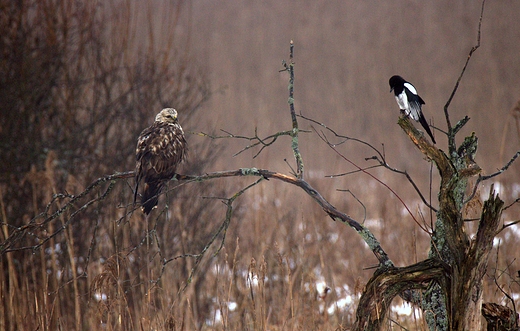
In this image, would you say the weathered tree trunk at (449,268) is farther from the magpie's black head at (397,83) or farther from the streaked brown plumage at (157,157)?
the streaked brown plumage at (157,157)

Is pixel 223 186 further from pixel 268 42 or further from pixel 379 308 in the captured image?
pixel 268 42

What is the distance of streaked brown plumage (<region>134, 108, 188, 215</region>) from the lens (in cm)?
253

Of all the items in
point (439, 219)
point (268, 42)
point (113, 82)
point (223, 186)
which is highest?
point (268, 42)

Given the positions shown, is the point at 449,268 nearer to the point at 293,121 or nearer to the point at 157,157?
the point at 293,121

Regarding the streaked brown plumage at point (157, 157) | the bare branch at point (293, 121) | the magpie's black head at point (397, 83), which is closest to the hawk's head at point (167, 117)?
the streaked brown plumage at point (157, 157)

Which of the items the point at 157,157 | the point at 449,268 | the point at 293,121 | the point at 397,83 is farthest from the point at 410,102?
the point at 157,157

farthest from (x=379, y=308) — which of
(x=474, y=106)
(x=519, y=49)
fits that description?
(x=519, y=49)

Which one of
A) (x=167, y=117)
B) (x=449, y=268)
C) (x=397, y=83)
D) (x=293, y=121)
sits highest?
(x=167, y=117)

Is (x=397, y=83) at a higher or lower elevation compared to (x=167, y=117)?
lower

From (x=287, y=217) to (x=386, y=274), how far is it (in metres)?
3.37

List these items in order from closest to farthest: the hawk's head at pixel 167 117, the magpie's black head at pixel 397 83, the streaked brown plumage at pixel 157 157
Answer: the magpie's black head at pixel 397 83
the streaked brown plumage at pixel 157 157
the hawk's head at pixel 167 117

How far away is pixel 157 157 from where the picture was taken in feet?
8.29

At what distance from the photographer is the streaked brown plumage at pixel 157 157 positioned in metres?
2.53

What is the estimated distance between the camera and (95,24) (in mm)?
4988
